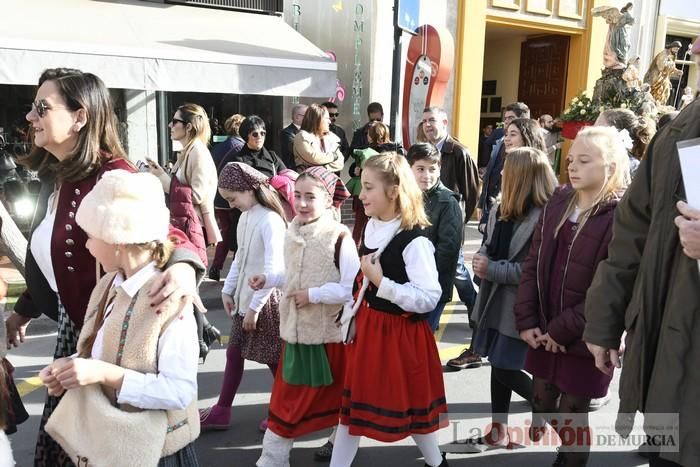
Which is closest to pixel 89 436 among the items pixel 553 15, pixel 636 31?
pixel 553 15

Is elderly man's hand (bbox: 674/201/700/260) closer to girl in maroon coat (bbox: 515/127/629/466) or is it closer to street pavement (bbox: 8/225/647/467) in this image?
girl in maroon coat (bbox: 515/127/629/466)

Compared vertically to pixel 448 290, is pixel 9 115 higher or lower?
higher

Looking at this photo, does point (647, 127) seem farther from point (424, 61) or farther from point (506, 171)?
point (424, 61)

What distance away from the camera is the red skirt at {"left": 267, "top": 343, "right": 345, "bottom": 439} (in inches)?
119

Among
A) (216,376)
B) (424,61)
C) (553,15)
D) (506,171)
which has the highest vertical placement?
(553,15)

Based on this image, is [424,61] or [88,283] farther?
[424,61]

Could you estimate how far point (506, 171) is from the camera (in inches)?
128

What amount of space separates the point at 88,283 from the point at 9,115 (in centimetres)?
747

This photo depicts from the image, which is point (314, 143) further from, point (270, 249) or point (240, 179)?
point (270, 249)

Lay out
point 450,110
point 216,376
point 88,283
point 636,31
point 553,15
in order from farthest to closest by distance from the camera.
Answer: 1. point 636,31
2. point 553,15
3. point 450,110
4. point 216,376
5. point 88,283

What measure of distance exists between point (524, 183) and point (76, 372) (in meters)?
2.42

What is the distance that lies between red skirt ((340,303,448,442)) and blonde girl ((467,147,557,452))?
0.57 m

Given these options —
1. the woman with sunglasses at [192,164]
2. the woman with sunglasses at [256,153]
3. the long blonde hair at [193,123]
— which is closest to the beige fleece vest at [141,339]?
the woman with sunglasses at [192,164]

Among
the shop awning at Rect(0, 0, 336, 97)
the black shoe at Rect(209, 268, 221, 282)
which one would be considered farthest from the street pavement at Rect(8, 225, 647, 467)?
the shop awning at Rect(0, 0, 336, 97)
